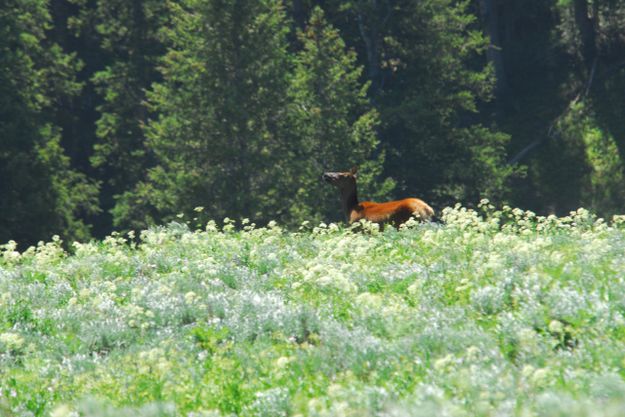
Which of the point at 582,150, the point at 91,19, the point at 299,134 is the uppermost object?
the point at 91,19

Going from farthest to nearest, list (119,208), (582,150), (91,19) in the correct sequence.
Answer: (91,19) → (582,150) → (119,208)

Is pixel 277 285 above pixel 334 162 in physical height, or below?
above

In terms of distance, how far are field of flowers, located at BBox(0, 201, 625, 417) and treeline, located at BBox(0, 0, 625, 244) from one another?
26478mm

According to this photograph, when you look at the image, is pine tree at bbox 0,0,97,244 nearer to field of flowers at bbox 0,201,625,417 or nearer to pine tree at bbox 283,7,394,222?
pine tree at bbox 283,7,394,222

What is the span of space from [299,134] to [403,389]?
110 ft

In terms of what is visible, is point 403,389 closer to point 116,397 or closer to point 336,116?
point 116,397

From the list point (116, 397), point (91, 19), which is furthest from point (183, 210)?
point (116, 397)

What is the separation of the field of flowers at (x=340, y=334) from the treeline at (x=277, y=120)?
26478 mm

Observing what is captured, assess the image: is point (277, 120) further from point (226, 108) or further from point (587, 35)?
point (587, 35)

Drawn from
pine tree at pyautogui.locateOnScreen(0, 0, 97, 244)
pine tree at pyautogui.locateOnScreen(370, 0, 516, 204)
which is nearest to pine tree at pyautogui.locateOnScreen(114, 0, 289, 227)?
pine tree at pyautogui.locateOnScreen(0, 0, 97, 244)

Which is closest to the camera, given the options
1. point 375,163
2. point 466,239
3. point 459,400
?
point 459,400

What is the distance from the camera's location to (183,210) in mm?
41500

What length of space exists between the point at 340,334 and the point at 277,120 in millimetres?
32407

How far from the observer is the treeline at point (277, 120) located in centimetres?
4100
